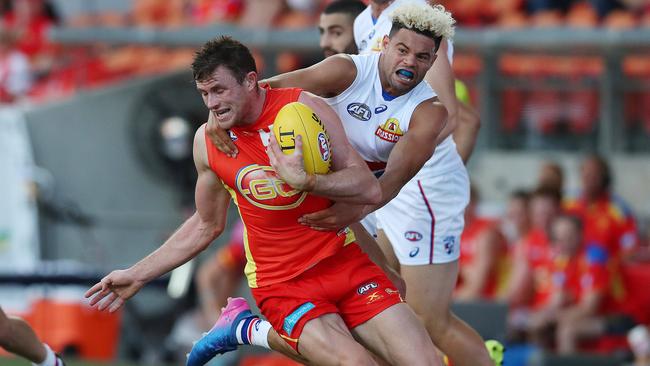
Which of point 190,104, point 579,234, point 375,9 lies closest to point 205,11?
point 190,104

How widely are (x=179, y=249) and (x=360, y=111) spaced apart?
3.90ft

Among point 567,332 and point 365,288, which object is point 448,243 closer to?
point 365,288

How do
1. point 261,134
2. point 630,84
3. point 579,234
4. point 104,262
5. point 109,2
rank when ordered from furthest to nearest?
point 109,2 → point 104,262 → point 630,84 → point 579,234 → point 261,134

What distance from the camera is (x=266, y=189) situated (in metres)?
6.84

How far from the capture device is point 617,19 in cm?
1391

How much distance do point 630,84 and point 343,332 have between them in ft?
24.8

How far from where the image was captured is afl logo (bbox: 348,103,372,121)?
722 cm

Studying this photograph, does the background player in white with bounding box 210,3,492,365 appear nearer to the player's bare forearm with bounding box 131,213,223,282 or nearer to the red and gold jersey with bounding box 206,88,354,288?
the red and gold jersey with bounding box 206,88,354,288

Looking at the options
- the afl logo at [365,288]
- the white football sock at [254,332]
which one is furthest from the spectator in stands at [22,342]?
the afl logo at [365,288]

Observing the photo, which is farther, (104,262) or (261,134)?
(104,262)

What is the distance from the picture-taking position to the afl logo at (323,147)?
263 inches

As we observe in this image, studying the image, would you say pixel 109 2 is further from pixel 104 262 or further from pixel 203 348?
pixel 203 348

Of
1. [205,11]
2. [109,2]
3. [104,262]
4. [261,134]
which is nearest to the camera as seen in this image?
[261,134]

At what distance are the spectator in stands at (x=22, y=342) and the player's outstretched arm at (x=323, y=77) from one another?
2.20 m
